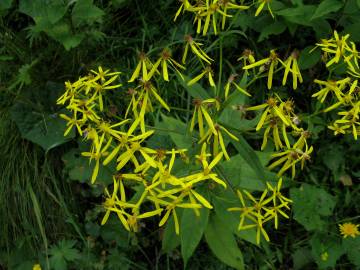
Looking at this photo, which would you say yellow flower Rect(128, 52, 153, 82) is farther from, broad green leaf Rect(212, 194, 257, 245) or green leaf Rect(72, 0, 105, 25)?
green leaf Rect(72, 0, 105, 25)

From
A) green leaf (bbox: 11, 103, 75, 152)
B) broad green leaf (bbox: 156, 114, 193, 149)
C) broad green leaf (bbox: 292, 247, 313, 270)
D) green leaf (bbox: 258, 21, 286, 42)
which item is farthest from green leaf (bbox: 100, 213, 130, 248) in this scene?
green leaf (bbox: 258, 21, 286, 42)

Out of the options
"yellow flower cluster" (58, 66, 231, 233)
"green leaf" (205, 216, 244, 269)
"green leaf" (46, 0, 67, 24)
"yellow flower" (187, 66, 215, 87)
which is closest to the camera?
"yellow flower cluster" (58, 66, 231, 233)

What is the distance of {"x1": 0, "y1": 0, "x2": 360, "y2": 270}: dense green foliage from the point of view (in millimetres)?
2479

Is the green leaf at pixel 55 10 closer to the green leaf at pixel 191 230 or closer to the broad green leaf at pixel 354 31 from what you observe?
the green leaf at pixel 191 230

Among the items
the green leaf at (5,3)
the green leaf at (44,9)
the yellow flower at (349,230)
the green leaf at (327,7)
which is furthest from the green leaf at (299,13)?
the green leaf at (5,3)

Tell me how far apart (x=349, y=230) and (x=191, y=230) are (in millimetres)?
950

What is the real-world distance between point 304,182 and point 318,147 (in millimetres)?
231

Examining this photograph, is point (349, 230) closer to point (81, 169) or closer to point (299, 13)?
point (299, 13)

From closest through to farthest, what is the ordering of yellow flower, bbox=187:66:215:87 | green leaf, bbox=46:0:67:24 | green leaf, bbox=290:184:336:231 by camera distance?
1. yellow flower, bbox=187:66:215:87
2. green leaf, bbox=290:184:336:231
3. green leaf, bbox=46:0:67:24

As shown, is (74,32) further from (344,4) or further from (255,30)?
(344,4)

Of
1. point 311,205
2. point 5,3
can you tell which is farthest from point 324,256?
point 5,3

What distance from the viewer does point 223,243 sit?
6.75ft

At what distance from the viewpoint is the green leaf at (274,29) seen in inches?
106

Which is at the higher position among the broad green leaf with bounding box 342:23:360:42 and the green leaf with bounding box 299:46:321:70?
the broad green leaf with bounding box 342:23:360:42
